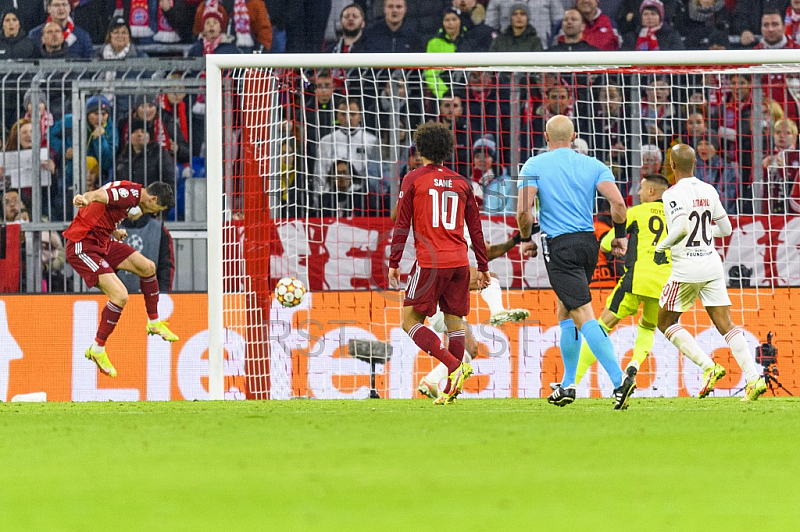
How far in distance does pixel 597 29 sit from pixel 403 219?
25.0 feet

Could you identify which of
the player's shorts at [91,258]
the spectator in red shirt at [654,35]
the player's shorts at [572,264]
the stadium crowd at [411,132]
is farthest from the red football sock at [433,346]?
the spectator in red shirt at [654,35]

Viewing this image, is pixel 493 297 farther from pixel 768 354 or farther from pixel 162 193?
pixel 162 193

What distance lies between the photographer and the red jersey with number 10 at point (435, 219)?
7844 millimetres

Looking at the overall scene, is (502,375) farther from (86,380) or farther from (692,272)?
(86,380)

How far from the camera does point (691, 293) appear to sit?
8156 mm

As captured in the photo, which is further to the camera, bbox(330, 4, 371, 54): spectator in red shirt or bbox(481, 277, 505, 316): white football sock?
bbox(330, 4, 371, 54): spectator in red shirt

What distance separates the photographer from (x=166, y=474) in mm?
4277

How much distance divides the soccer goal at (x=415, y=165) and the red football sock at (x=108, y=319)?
2.90ft

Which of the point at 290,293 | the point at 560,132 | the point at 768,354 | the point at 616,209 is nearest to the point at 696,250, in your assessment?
the point at 616,209

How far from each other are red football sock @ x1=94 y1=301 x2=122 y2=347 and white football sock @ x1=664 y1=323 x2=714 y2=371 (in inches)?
167

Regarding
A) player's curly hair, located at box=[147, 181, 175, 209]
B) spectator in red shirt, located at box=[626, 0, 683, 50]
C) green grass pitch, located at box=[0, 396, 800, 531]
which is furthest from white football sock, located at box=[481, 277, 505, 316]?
spectator in red shirt, located at box=[626, 0, 683, 50]

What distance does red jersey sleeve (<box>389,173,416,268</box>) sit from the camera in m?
7.76

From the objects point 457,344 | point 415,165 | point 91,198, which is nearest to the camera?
point 457,344

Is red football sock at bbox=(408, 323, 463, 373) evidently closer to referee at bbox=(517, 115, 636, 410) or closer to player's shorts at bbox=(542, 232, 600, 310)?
referee at bbox=(517, 115, 636, 410)
